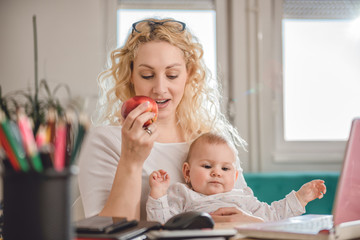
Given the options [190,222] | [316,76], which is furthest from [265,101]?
→ [190,222]

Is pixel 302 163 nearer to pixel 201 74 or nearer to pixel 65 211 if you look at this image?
pixel 201 74

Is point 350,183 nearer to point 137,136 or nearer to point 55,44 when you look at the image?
point 137,136

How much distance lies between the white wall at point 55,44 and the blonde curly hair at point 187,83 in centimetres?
139

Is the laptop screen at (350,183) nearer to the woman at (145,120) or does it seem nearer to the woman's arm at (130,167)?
the woman at (145,120)

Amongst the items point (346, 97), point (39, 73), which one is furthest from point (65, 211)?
point (346, 97)

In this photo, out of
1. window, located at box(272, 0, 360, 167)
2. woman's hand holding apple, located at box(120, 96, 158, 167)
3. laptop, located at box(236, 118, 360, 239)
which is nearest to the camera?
laptop, located at box(236, 118, 360, 239)

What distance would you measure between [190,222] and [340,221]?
328mm

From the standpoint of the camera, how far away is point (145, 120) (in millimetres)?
1276

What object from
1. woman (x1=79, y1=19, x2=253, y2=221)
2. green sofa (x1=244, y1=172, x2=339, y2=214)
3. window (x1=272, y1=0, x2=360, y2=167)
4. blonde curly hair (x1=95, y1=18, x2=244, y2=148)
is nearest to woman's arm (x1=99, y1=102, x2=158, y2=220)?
woman (x1=79, y1=19, x2=253, y2=221)

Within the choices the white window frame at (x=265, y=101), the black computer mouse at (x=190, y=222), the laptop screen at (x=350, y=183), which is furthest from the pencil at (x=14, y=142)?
the white window frame at (x=265, y=101)

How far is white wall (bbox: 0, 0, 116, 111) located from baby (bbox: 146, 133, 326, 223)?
187cm

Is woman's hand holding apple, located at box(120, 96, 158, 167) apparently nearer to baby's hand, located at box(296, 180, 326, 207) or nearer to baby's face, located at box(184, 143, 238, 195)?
baby's face, located at box(184, 143, 238, 195)

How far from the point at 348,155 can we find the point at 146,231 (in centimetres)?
46

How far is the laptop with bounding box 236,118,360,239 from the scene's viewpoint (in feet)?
2.54
